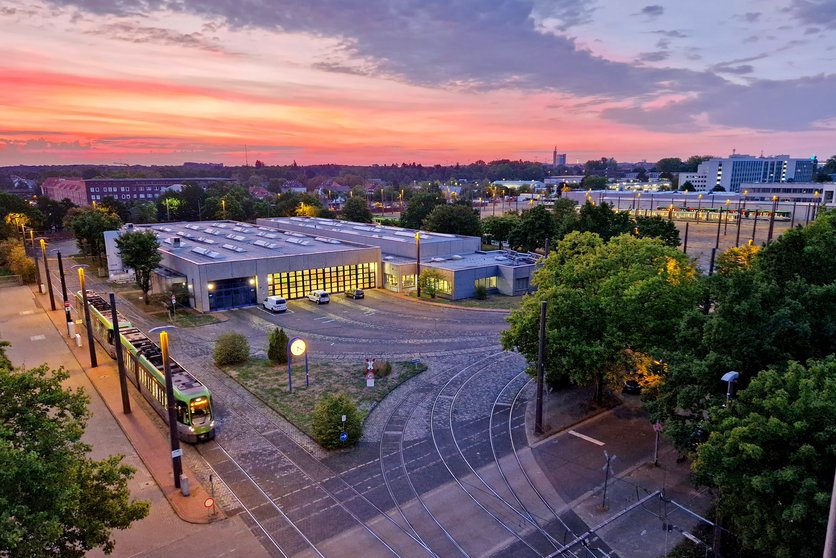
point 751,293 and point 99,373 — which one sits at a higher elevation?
point 751,293

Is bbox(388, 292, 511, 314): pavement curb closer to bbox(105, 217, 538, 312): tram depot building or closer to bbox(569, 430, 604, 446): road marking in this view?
bbox(105, 217, 538, 312): tram depot building

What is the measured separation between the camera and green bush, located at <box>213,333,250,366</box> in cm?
3447

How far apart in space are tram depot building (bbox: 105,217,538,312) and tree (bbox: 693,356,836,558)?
38.8m

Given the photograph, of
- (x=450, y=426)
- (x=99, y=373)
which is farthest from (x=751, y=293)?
(x=99, y=373)

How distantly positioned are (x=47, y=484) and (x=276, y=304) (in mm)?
37438

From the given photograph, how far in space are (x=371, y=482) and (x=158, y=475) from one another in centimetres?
900

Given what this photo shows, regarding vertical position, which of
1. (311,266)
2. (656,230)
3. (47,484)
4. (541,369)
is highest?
(656,230)

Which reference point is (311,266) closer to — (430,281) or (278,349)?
(430,281)

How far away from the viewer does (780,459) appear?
556 inches

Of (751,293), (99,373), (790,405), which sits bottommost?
(99,373)

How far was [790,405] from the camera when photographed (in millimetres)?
14617

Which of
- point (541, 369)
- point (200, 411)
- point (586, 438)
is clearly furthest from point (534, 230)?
point (200, 411)

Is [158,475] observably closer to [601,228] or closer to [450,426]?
[450,426]

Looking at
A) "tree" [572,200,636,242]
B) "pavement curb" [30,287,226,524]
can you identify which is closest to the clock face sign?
"pavement curb" [30,287,226,524]
